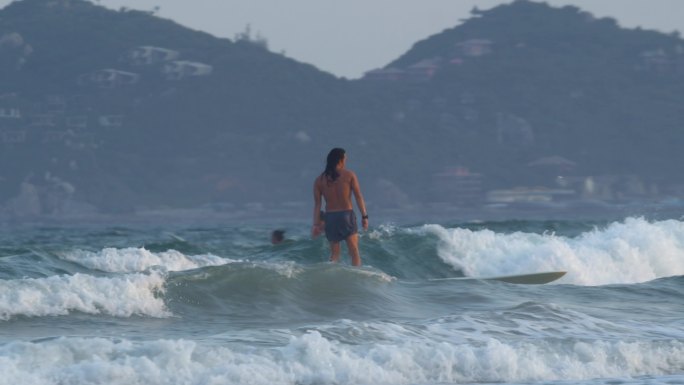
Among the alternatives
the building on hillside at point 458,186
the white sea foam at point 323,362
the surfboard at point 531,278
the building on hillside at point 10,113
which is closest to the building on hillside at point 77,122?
the building on hillside at point 10,113

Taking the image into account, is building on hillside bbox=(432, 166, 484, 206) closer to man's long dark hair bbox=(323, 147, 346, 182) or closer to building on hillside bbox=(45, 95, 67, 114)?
building on hillside bbox=(45, 95, 67, 114)

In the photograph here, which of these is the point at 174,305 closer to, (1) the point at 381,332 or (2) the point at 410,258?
(1) the point at 381,332

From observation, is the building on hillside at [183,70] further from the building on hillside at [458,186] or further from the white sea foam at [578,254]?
the white sea foam at [578,254]

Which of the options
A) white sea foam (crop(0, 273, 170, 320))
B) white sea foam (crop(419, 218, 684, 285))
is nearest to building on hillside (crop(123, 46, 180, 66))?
white sea foam (crop(419, 218, 684, 285))

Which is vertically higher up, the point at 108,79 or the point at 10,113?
the point at 108,79

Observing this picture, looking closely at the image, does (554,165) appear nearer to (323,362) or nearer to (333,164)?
(333,164)

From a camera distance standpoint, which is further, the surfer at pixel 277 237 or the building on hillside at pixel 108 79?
the building on hillside at pixel 108 79

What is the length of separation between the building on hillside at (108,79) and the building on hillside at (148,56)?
143 inches

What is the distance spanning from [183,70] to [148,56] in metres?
5.46

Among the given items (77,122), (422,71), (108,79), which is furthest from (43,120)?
(422,71)

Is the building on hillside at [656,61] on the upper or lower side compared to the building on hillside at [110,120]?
upper

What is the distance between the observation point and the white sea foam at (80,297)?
11672mm

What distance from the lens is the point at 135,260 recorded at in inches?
742

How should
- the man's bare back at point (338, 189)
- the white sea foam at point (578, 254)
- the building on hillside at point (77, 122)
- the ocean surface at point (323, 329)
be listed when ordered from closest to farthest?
the ocean surface at point (323, 329) → the man's bare back at point (338, 189) → the white sea foam at point (578, 254) → the building on hillside at point (77, 122)
